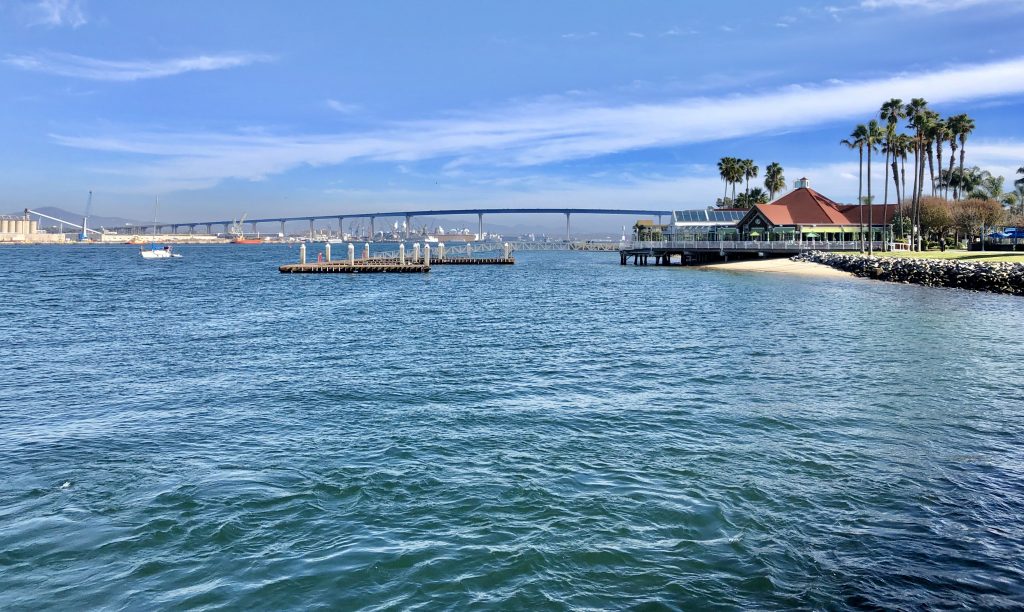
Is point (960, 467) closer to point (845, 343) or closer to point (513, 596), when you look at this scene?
point (513, 596)

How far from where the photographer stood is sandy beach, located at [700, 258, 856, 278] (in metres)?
68.0

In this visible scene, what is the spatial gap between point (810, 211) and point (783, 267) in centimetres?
2121

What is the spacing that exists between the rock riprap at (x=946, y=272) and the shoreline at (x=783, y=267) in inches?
66.3

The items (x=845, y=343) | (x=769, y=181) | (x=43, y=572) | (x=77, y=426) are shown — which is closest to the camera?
(x=43, y=572)

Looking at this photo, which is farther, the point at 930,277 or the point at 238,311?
the point at 930,277

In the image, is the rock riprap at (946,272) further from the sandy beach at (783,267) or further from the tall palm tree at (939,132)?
the tall palm tree at (939,132)

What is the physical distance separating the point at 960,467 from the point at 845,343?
14445mm

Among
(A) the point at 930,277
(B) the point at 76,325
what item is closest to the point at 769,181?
(A) the point at 930,277

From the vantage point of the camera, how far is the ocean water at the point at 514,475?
7.73 metres

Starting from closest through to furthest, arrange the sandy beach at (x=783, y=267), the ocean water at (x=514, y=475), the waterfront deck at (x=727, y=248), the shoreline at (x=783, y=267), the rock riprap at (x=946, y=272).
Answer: the ocean water at (x=514, y=475)
the rock riprap at (x=946, y=272)
the shoreline at (x=783, y=267)
the sandy beach at (x=783, y=267)
the waterfront deck at (x=727, y=248)

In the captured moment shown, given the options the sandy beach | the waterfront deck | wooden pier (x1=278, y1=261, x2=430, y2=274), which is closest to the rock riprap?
the sandy beach

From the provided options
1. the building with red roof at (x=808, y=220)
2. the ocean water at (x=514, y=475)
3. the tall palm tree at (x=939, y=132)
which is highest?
the tall palm tree at (x=939, y=132)

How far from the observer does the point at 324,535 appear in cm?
888

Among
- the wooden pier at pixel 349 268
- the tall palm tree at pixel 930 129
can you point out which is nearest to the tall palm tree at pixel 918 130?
the tall palm tree at pixel 930 129
